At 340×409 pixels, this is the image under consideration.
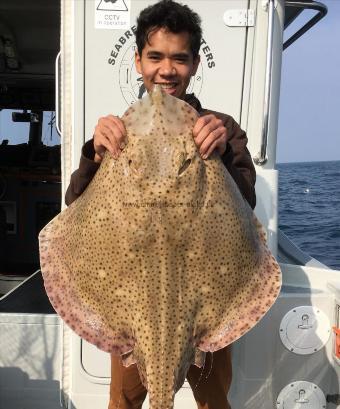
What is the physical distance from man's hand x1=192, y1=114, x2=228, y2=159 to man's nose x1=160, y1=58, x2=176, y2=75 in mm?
402

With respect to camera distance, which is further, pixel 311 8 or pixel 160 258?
pixel 311 8

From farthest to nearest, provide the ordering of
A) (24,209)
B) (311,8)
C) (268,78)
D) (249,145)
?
(24,209) < (311,8) < (249,145) < (268,78)

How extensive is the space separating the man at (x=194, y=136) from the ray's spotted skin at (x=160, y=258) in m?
0.07

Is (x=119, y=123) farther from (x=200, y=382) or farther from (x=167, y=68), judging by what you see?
(x=200, y=382)

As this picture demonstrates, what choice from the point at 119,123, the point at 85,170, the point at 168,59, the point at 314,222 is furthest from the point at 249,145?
the point at 314,222

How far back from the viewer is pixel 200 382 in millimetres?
2545

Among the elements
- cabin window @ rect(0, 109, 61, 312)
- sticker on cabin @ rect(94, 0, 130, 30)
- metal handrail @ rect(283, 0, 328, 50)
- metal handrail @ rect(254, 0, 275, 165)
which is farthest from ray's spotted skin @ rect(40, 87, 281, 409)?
cabin window @ rect(0, 109, 61, 312)

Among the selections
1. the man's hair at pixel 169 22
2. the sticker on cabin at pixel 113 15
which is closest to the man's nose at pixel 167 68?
the man's hair at pixel 169 22

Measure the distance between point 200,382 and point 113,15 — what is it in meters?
2.35

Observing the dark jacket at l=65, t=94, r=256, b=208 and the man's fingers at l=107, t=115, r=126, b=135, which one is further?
the dark jacket at l=65, t=94, r=256, b=208

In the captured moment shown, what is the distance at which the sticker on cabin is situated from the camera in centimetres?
333

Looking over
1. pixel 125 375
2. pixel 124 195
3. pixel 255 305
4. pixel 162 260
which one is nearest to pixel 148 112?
pixel 124 195

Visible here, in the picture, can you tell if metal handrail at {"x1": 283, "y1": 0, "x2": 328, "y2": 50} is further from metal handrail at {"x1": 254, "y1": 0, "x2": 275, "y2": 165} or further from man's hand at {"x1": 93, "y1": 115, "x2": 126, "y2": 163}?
man's hand at {"x1": 93, "y1": 115, "x2": 126, "y2": 163}

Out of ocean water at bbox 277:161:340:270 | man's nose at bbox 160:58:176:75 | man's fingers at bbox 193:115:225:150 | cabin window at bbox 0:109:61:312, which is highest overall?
man's nose at bbox 160:58:176:75
